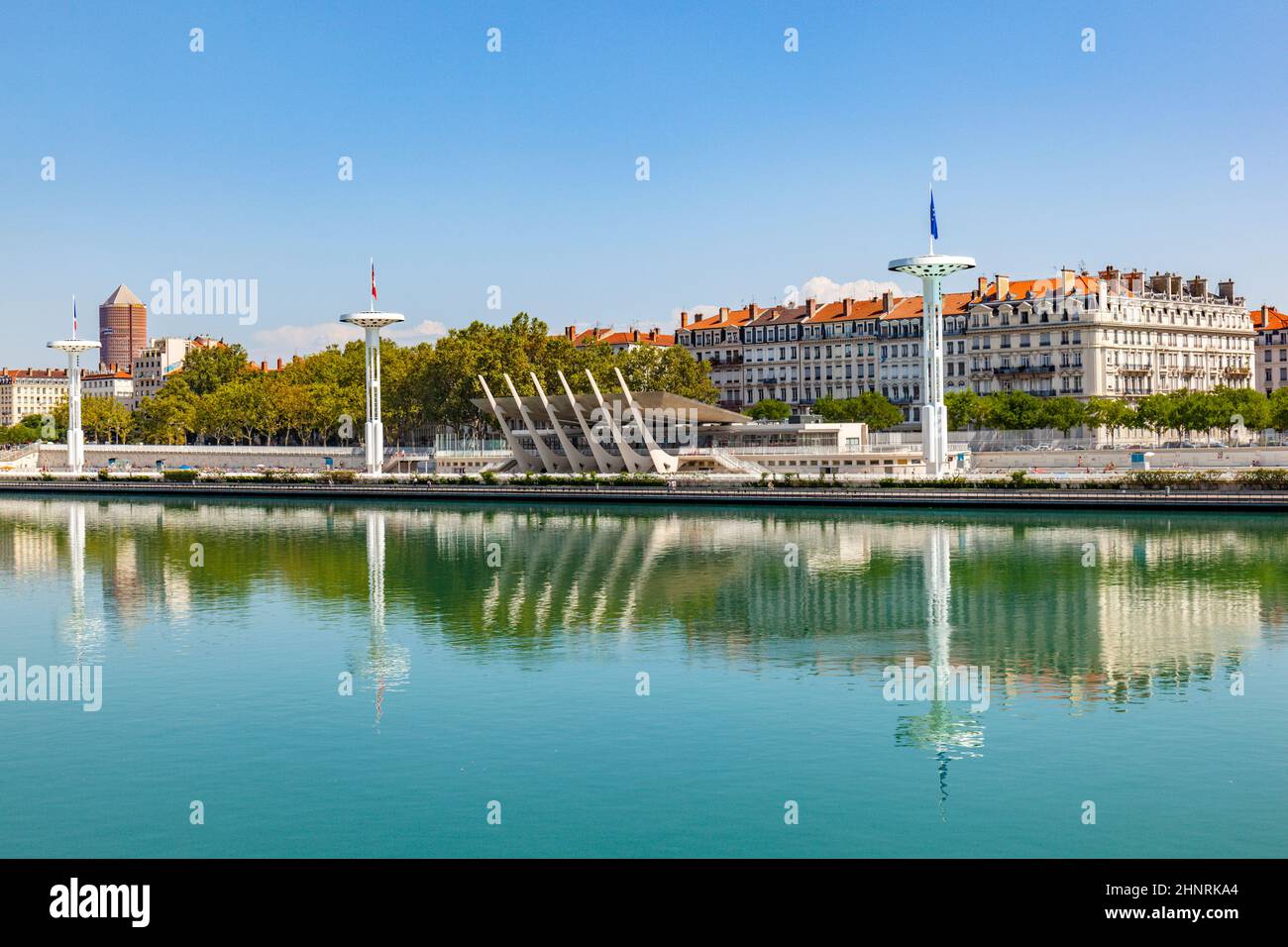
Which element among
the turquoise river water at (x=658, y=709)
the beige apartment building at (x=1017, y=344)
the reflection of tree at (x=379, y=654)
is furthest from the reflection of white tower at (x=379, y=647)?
the beige apartment building at (x=1017, y=344)

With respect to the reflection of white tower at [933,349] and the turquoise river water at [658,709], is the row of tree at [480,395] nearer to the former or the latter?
the reflection of white tower at [933,349]

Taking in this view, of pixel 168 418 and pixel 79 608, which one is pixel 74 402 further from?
pixel 79 608

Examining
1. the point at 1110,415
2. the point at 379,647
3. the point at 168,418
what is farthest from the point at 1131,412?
the point at 168,418

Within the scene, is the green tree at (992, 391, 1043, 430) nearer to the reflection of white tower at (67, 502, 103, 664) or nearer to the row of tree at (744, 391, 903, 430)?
the row of tree at (744, 391, 903, 430)

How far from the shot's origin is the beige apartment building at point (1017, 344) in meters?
124

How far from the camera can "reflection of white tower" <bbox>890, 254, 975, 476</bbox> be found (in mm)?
86375

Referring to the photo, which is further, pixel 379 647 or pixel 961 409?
pixel 961 409

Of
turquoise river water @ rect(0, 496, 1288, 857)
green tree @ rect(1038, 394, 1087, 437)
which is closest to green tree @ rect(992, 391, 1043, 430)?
green tree @ rect(1038, 394, 1087, 437)

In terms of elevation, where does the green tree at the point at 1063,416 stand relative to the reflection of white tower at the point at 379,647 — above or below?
above

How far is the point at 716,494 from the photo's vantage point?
83.4 metres

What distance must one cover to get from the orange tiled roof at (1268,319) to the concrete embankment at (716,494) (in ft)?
299

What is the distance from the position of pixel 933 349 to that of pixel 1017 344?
40.9 metres

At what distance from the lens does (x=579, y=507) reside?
281 feet
